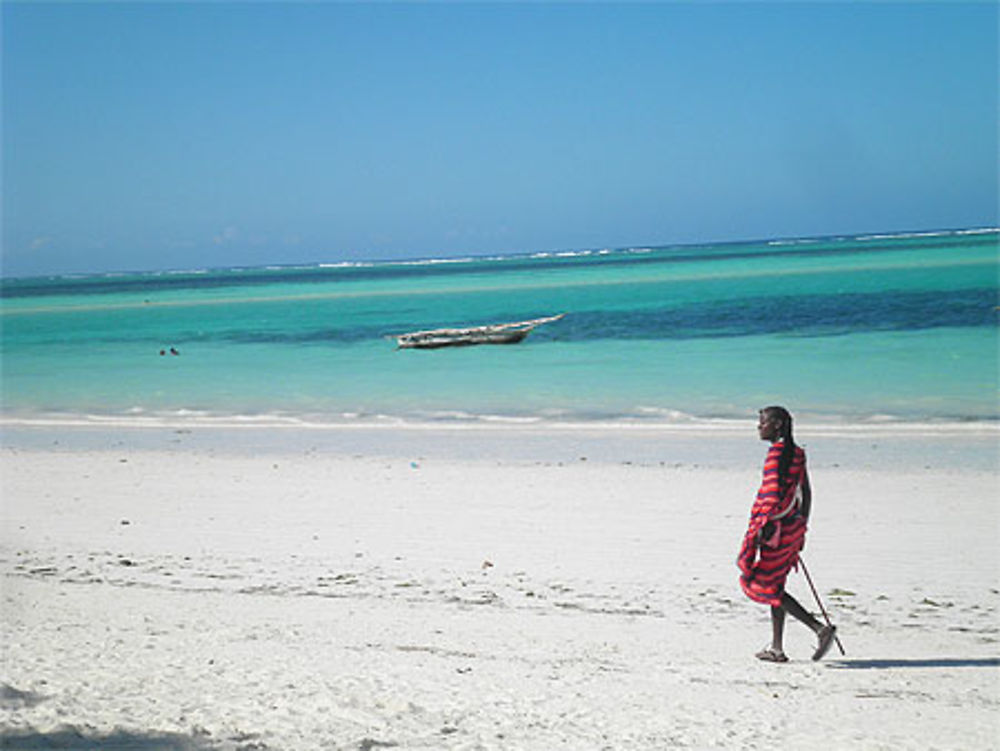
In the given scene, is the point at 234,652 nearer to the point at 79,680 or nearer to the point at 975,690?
the point at 79,680

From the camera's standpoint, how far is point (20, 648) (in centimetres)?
559

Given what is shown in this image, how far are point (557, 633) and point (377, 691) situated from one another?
146cm

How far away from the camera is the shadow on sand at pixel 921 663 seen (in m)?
5.48

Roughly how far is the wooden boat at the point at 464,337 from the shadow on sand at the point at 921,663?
2887cm

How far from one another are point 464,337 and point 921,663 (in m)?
29.3

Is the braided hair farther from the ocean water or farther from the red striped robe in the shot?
the ocean water

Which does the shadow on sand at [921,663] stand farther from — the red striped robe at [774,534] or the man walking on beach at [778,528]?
the red striped robe at [774,534]

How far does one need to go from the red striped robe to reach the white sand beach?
1.40 ft

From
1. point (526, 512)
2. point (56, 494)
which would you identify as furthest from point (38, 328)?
point (526, 512)

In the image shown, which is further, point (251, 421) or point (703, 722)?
point (251, 421)

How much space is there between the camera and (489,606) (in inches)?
265

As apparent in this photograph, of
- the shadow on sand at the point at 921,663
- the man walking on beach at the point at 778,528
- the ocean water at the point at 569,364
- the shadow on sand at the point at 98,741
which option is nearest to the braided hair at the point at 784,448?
the man walking on beach at the point at 778,528

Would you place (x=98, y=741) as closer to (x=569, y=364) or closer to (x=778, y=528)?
(x=778, y=528)

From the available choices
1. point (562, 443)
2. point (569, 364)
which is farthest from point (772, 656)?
point (569, 364)
